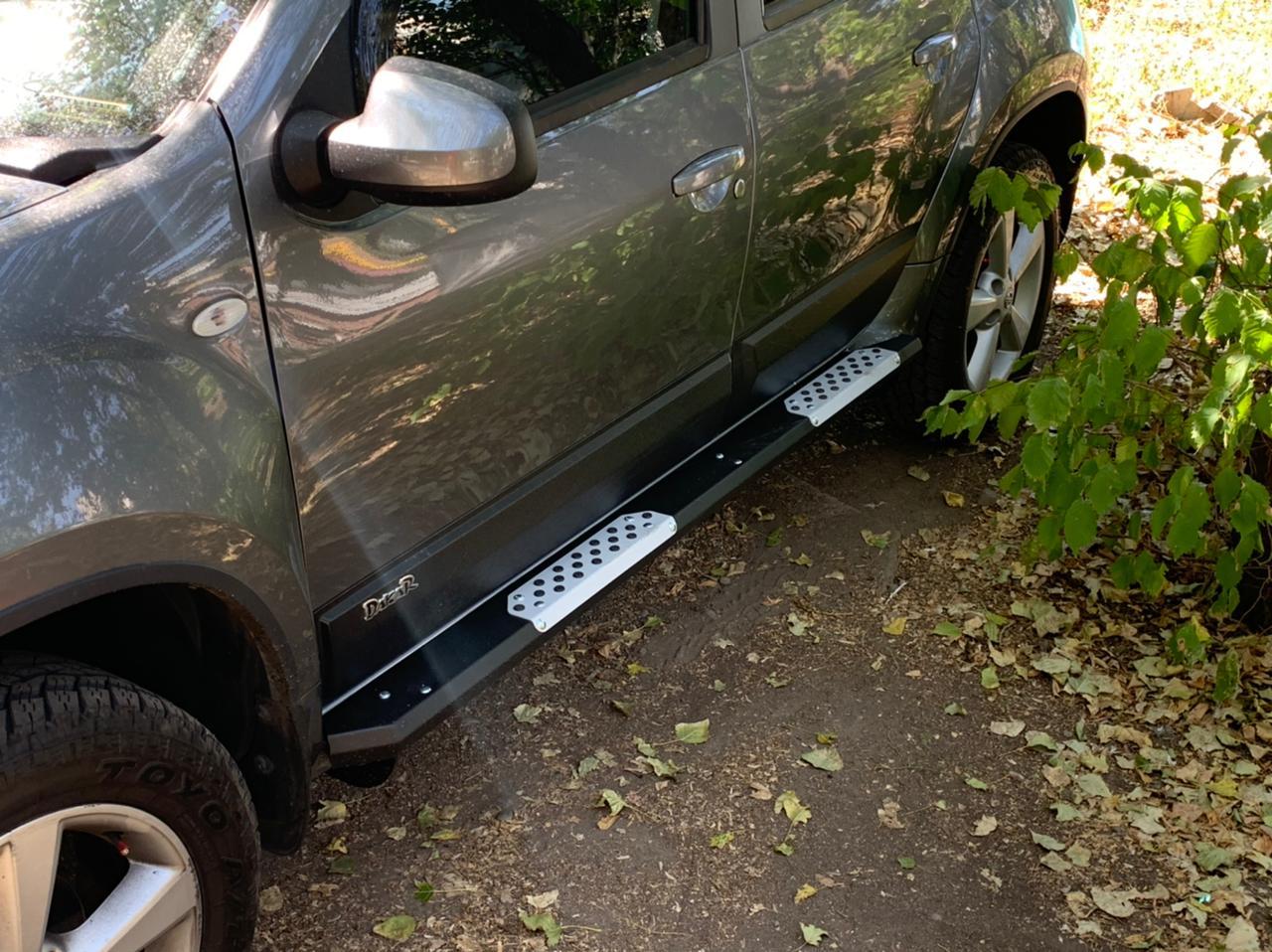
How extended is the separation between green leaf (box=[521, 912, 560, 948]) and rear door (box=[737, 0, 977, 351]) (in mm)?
1379

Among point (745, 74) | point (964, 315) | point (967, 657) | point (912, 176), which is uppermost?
point (745, 74)

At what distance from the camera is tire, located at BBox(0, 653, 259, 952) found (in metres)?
1.89

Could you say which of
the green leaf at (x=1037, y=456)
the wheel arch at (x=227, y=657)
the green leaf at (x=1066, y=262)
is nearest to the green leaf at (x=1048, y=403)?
the green leaf at (x=1037, y=456)

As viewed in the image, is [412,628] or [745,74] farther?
[745,74]

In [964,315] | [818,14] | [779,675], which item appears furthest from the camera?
[964,315]

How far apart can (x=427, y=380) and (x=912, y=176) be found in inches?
71.2

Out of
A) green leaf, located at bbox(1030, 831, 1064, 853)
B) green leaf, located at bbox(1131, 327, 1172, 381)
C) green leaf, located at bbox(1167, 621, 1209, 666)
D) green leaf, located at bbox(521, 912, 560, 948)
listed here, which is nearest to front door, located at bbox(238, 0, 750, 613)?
green leaf, located at bbox(521, 912, 560, 948)

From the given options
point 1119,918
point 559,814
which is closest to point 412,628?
point 559,814

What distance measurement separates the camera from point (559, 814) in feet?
10.2

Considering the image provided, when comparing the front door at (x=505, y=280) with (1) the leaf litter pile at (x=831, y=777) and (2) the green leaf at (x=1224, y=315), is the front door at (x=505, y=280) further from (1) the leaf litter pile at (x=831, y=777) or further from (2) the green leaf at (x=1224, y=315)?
(2) the green leaf at (x=1224, y=315)

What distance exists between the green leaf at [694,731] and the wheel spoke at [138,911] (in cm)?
139

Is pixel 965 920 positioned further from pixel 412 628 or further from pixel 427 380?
pixel 427 380

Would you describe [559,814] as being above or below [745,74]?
below

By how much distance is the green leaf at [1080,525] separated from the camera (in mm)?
3281
